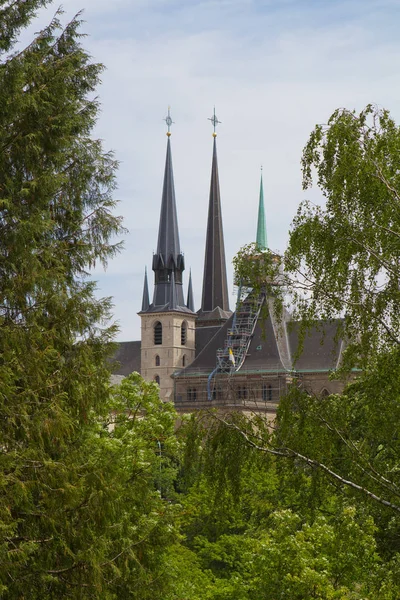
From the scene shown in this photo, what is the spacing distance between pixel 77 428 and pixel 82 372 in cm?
72

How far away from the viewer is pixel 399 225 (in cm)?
1042

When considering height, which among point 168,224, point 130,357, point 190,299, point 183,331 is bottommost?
point 130,357

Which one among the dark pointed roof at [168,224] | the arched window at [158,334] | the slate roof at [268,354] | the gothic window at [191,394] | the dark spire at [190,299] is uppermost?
the dark pointed roof at [168,224]

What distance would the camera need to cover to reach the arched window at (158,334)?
106375mm

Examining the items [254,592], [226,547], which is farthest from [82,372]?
[226,547]

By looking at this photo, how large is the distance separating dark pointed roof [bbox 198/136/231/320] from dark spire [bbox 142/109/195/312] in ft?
10.9

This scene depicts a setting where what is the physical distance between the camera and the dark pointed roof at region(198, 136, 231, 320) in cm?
10712

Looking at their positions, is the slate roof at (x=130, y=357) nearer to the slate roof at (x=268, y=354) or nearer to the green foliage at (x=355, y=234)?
the slate roof at (x=268, y=354)

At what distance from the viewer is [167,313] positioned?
344ft

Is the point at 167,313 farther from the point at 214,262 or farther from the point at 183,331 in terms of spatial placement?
the point at 214,262

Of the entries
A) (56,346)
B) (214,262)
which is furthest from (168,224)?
(56,346)

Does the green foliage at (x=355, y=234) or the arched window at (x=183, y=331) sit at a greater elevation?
the arched window at (x=183, y=331)

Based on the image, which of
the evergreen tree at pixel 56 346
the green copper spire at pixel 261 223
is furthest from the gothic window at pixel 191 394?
the evergreen tree at pixel 56 346

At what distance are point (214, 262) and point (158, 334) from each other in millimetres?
8963
